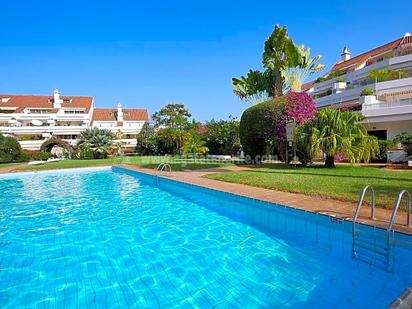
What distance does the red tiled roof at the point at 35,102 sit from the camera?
51.9 metres

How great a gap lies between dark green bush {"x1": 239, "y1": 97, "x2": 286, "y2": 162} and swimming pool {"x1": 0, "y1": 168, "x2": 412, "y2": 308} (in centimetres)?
816

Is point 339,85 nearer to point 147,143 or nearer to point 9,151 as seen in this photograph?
point 147,143

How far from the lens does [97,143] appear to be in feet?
118

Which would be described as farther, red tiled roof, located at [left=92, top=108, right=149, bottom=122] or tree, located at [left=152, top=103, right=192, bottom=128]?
red tiled roof, located at [left=92, top=108, right=149, bottom=122]

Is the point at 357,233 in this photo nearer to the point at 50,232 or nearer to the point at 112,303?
the point at 112,303

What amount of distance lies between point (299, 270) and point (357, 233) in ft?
4.33

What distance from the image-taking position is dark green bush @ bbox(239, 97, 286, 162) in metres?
15.8

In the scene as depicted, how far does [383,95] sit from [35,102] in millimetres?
54663

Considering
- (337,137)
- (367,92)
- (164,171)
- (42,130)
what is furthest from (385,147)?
(42,130)

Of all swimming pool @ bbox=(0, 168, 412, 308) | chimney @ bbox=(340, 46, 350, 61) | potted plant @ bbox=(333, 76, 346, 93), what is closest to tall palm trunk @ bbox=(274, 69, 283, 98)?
swimming pool @ bbox=(0, 168, 412, 308)

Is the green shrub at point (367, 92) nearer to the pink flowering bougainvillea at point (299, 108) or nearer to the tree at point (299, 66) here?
the tree at point (299, 66)

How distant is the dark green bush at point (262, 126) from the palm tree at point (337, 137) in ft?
6.16

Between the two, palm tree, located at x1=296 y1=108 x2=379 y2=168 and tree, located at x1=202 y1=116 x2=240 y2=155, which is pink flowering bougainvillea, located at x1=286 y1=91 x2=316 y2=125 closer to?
palm tree, located at x1=296 y1=108 x2=379 y2=168

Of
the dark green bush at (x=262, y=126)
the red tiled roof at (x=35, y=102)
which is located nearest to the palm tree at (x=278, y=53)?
the dark green bush at (x=262, y=126)
